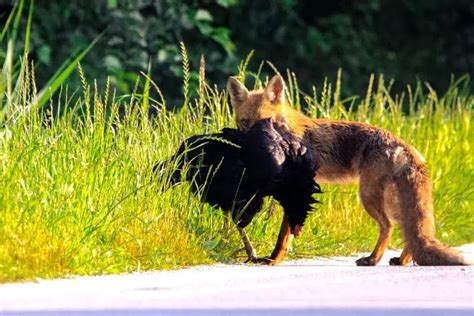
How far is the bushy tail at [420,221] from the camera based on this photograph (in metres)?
9.70

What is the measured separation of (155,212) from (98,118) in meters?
0.87

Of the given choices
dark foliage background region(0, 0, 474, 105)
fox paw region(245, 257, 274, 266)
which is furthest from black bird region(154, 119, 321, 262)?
dark foliage background region(0, 0, 474, 105)

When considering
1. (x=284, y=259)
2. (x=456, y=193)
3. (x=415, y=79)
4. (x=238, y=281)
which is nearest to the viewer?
(x=238, y=281)

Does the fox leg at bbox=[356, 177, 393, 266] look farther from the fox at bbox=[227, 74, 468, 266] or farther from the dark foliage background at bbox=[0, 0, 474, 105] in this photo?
the dark foliage background at bbox=[0, 0, 474, 105]

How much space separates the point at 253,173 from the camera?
32.3 ft

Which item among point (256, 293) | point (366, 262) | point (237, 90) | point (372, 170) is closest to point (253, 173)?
point (372, 170)

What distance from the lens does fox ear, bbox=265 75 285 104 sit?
10.8 metres

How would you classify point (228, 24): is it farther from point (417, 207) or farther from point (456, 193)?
point (417, 207)

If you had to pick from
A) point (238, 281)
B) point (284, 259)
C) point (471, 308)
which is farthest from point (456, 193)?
point (471, 308)

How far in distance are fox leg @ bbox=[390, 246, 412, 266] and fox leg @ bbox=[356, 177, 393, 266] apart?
118 mm

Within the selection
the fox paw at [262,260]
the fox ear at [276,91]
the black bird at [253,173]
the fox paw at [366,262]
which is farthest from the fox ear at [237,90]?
the fox paw at [366,262]

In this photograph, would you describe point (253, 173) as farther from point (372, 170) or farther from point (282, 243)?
point (372, 170)

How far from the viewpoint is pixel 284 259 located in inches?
408

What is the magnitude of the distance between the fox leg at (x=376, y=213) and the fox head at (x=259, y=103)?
2.99 ft
